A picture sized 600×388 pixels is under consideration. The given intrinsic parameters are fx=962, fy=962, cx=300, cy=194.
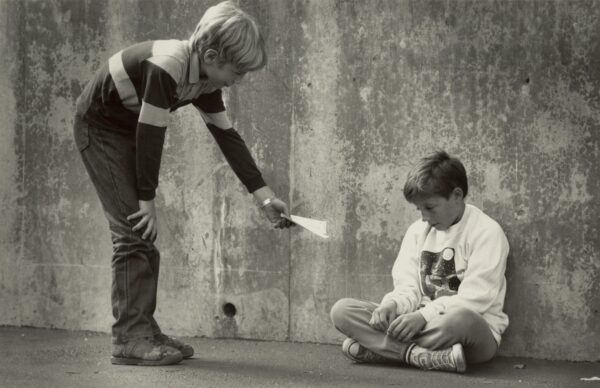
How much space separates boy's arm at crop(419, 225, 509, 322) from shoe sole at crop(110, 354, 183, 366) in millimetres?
1103

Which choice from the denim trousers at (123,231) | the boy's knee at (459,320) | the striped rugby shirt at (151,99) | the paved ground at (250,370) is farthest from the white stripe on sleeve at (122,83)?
the boy's knee at (459,320)

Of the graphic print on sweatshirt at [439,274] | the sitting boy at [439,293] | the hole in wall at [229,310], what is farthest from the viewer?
the hole in wall at [229,310]

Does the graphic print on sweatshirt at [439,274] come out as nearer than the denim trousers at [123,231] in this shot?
No

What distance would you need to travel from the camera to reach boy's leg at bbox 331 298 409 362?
433 cm

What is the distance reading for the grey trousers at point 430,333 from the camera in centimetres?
417

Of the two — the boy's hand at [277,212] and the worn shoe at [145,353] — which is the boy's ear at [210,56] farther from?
the worn shoe at [145,353]

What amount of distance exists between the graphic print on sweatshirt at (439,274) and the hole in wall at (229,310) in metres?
1.04

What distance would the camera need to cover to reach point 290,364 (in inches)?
170

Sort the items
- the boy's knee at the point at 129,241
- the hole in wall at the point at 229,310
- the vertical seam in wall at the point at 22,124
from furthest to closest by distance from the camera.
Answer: the vertical seam in wall at the point at 22,124 → the hole in wall at the point at 229,310 → the boy's knee at the point at 129,241

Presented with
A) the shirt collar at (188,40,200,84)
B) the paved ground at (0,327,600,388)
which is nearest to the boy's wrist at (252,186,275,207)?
the shirt collar at (188,40,200,84)

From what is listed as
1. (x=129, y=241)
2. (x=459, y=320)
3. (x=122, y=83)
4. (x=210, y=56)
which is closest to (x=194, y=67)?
(x=210, y=56)

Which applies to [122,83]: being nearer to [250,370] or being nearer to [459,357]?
[250,370]

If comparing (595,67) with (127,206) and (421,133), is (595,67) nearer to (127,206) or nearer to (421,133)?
(421,133)

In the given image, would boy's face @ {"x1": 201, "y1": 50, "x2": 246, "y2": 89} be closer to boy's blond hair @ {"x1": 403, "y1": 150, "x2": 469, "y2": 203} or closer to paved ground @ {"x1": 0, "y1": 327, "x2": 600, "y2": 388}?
boy's blond hair @ {"x1": 403, "y1": 150, "x2": 469, "y2": 203}
